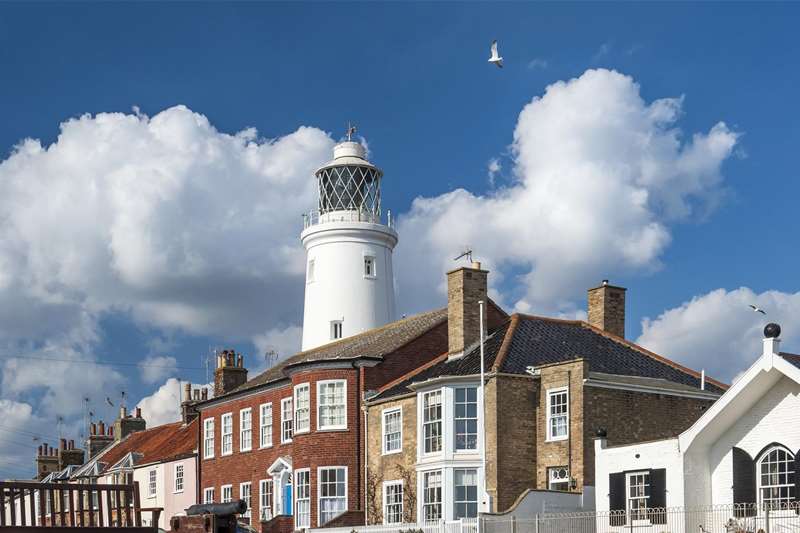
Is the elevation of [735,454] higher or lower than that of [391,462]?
higher

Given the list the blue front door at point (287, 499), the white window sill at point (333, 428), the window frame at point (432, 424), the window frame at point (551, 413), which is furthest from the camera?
the blue front door at point (287, 499)

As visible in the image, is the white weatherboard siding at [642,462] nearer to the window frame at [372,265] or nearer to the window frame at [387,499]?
the window frame at [387,499]

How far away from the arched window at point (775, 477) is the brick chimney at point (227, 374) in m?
32.5

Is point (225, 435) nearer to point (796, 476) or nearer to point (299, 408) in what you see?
point (299, 408)

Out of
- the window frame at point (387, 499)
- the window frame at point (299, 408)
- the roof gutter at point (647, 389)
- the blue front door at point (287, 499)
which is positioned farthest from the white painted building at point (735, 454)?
the blue front door at point (287, 499)

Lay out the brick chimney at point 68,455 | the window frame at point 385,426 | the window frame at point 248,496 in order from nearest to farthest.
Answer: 1. the window frame at point 385,426
2. the window frame at point 248,496
3. the brick chimney at point 68,455

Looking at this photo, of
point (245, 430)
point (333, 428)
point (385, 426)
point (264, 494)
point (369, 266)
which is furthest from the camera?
point (369, 266)

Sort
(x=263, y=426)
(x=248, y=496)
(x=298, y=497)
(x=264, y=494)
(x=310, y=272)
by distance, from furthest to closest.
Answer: (x=310, y=272), (x=248, y=496), (x=263, y=426), (x=264, y=494), (x=298, y=497)

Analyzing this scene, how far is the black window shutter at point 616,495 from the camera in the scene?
34.7 meters

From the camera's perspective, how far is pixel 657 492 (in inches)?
1332

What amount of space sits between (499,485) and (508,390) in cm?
302

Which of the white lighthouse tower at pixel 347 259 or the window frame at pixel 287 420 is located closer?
the window frame at pixel 287 420

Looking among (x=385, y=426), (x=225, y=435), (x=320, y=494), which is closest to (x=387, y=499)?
(x=385, y=426)

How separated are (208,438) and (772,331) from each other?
32.2 m
